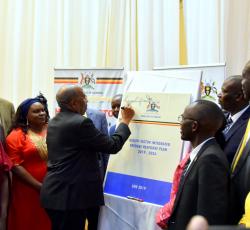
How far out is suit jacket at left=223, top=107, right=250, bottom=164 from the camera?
1874 mm

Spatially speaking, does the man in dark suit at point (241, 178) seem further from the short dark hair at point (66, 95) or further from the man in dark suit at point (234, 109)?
the short dark hair at point (66, 95)

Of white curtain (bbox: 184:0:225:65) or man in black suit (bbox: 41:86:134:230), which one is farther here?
white curtain (bbox: 184:0:225:65)

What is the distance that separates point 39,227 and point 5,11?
3431 millimetres

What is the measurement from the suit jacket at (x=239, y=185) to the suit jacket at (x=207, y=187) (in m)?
0.04

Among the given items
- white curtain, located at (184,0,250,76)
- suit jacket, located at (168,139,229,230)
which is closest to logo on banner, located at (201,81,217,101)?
white curtain, located at (184,0,250,76)

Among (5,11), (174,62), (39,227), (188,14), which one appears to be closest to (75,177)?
(39,227)

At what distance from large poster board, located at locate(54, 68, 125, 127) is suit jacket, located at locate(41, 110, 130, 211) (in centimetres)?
156

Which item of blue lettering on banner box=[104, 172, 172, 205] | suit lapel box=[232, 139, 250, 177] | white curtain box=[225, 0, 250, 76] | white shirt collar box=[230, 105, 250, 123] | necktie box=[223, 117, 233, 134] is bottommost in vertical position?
blue lettering on banner box=[104, 172, 172, 205]

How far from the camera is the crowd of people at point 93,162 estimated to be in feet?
5.24

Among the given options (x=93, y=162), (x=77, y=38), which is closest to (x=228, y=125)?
(x=93, y=162)

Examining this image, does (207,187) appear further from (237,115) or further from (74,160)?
(74,160)

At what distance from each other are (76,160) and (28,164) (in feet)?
2.00

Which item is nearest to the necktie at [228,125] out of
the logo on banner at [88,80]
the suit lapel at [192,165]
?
the suit lapel at [192,165]

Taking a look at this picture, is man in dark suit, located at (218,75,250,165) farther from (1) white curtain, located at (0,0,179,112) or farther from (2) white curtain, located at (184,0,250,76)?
(1) white curtain, located at (0,0,179,112)
